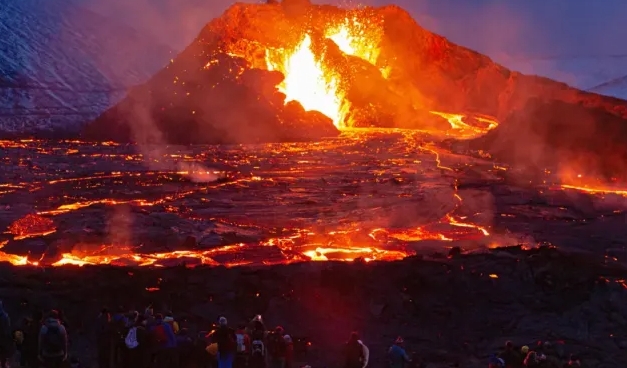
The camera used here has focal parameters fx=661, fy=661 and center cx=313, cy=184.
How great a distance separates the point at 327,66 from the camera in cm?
10169

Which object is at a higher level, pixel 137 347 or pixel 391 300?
pixel 391 300

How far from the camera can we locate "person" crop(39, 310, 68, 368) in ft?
39.9

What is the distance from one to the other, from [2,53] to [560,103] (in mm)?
166514

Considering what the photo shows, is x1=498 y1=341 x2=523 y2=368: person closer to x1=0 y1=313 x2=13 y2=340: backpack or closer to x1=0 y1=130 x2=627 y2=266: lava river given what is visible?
x1=0 y1=313 x2=13 y2=340: backpack

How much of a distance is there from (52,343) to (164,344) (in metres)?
2.10

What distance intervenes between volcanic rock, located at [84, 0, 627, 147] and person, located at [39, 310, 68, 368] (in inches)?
2260

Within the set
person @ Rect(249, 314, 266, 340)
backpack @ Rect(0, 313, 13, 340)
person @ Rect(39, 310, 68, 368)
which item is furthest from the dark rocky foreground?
person @ Rect(39, 310, 68, 368)

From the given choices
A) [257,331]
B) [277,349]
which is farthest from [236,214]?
[257,331]

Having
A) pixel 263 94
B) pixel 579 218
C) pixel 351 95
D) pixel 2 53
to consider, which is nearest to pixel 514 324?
pixel 579 218

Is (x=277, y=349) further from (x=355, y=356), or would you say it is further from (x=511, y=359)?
(x=511, y=359)

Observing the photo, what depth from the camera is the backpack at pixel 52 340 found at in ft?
39.9

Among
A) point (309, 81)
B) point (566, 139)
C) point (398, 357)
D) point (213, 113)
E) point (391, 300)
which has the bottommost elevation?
point (398, 357)

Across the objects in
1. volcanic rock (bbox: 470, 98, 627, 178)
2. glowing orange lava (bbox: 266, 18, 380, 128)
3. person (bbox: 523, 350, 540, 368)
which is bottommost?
person (bbox: 523, 350, 540, 368)

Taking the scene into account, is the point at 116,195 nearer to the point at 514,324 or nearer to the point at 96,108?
the point at 514,324
